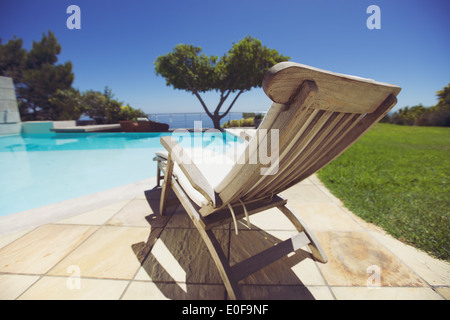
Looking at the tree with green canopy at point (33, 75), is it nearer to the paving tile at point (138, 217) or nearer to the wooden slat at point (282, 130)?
the paving tile at point (138, 217)

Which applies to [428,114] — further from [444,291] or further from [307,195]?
[444,291]

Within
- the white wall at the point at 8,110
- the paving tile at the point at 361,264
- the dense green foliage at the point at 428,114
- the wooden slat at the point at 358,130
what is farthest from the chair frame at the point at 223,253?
the dense green foliage at the point at 428,114

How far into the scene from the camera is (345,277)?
128cm

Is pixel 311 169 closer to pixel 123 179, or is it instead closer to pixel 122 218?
pixel 122 218

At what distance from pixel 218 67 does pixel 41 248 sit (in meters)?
13.4

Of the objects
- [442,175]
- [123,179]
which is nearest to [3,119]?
[123,179]

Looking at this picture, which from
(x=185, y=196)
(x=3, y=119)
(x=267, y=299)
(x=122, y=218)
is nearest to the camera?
(x=267, y=299)

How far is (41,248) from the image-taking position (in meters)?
1.55

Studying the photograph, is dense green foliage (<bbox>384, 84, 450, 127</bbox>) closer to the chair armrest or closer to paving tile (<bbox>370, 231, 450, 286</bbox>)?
paving tile (<bbox>370, 231, 450, 286</bbox>)

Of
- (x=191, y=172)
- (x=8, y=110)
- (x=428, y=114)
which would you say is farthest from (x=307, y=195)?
(x=428, y=114)

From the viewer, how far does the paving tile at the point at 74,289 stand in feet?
3.71

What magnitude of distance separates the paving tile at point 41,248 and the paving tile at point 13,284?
0.04m

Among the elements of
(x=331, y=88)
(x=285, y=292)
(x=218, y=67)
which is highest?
(x=218, y=67)

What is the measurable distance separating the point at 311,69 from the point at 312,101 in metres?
0.10
